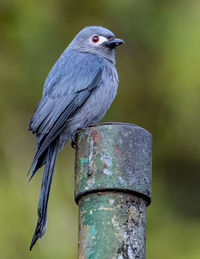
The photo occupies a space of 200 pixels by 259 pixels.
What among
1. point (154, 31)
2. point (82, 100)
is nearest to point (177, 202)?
point (154, 31)

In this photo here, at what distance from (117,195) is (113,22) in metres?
5.33

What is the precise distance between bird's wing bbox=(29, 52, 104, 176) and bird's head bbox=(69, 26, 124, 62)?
0.29m

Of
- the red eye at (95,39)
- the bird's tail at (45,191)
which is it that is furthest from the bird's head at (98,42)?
the bird's tail at (45,191)

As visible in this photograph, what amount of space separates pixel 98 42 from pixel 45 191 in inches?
91.0

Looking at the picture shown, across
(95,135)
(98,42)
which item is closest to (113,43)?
(98,42)

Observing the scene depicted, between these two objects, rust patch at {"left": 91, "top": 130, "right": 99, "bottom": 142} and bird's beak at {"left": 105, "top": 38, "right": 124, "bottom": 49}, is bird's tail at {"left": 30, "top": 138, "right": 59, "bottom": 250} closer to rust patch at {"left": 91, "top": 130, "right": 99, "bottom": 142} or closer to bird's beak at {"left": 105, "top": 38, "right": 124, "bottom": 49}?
rust patch at {"left": 91, "top": 130, "right": 99, "bottom": 142}

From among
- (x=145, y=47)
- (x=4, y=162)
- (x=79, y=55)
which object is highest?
(x=145, y=47)

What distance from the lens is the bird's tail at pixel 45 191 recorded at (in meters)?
4.02

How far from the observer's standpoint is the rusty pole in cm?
307

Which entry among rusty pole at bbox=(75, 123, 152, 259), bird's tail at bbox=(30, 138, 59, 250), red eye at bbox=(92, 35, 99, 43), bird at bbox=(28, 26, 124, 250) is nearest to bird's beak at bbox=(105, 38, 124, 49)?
bird at bbox=(28, 26, 124, 250)

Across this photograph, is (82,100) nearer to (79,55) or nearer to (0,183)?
(79,55)

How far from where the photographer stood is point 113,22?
8211 millimetres

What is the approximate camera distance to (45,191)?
4277 millimetres

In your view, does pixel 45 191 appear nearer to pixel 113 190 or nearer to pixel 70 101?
pixel 70 101
